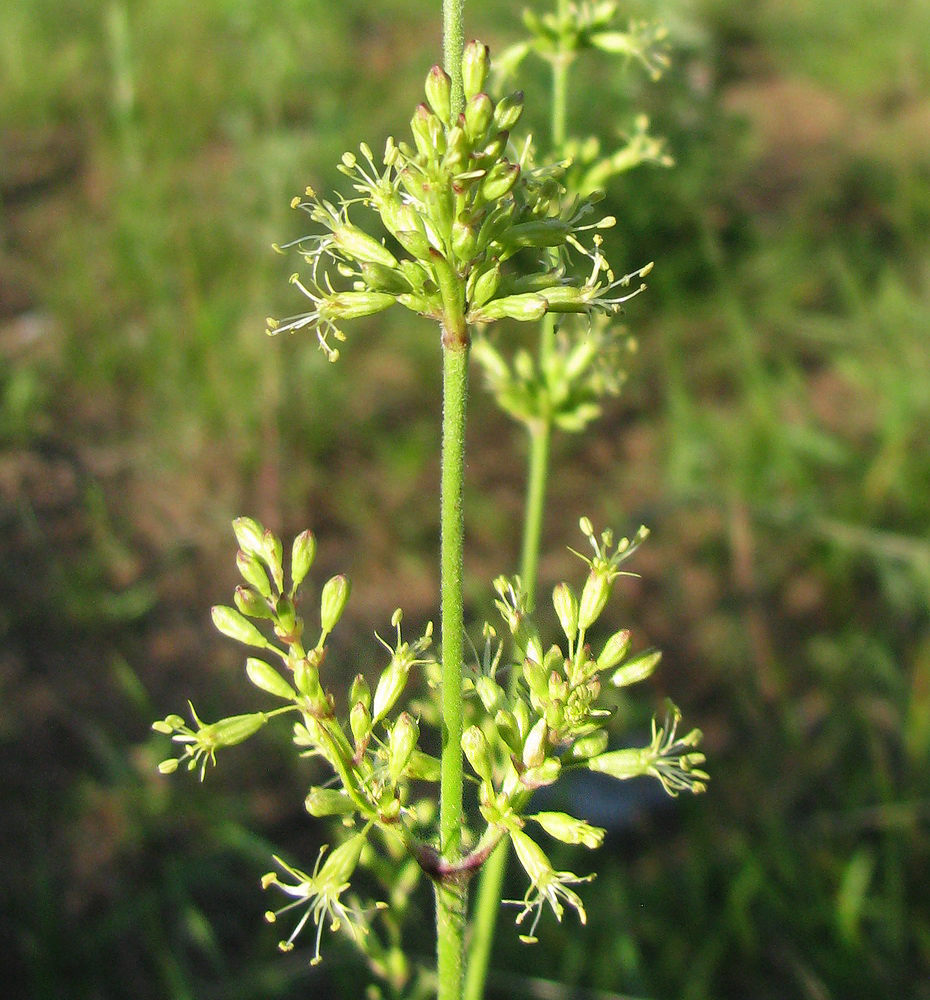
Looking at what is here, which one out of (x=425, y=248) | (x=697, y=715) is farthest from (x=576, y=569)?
(x=425, y=248)

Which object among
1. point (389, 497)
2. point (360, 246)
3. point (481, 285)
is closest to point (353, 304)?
point (360, 246)

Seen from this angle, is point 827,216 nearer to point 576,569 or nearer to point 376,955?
point 576,569

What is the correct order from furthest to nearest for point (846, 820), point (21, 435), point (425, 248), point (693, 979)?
point (21, 435) → point (846, 820) → point (693, 979) → point (425, 248)

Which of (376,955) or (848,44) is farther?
(848,44)

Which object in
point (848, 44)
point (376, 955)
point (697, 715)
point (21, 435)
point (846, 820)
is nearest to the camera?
point (376, 955)

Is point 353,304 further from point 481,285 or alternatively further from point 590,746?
point 590,746

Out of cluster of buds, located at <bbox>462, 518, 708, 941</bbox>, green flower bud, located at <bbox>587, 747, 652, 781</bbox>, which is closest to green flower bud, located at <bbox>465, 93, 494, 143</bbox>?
cluster of buds, located at <bbox>462, 518, 708, 941</bbox>

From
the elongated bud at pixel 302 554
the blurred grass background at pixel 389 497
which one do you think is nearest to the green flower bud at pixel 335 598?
the elongated bud at pixel 302 554
